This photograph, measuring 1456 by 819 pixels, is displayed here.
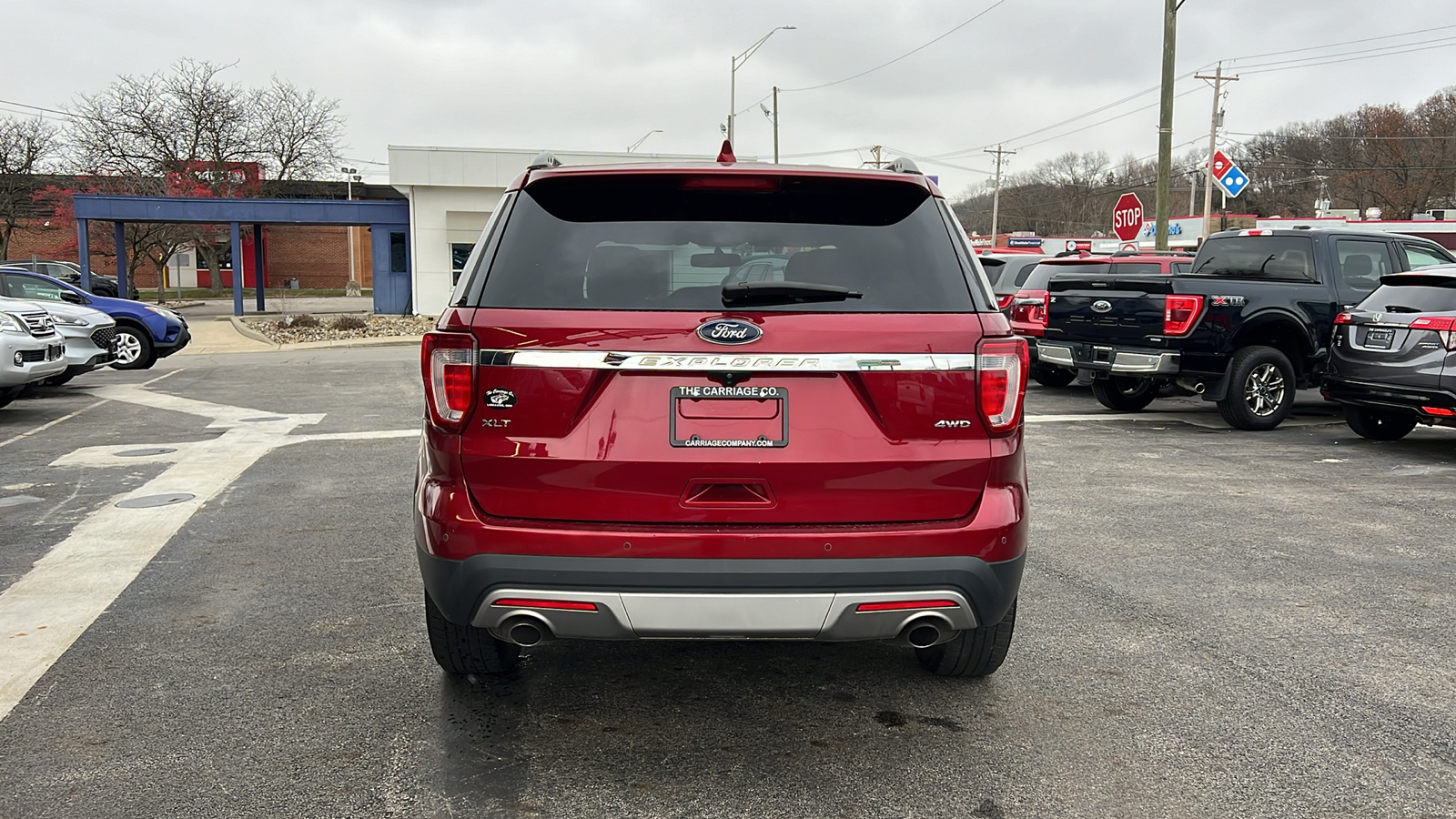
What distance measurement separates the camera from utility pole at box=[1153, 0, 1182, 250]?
67.6 ft

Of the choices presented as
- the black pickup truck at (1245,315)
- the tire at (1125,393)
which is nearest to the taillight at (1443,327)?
the black pickup truck at (1245,315)

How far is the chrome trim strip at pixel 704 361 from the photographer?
3.14m

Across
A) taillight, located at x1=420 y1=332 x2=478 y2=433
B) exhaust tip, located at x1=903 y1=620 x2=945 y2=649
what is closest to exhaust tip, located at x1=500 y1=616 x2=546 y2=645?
taillight, located at x1=420 y1=332 x2=478 y2=433

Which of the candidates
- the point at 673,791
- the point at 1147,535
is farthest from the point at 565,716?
the point at 1147,535

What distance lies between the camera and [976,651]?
13.1 feet

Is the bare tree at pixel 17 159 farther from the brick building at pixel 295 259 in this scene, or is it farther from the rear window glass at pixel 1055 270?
the rear window glass at pixel 1055 270

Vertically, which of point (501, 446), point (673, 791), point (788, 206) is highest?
point (788, 206)

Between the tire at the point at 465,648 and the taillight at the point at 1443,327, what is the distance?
8256 millimetres

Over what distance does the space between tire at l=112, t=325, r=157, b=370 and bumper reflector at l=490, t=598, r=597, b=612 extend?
1568cm

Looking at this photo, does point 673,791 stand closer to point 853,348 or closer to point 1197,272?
point 853,348

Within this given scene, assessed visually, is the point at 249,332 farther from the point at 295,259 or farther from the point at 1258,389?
the point at 295,259

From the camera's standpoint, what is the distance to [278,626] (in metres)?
4.84

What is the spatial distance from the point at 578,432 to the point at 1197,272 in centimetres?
1085

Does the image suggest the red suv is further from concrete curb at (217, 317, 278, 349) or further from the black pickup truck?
concrete curb at (217, 317, 278, 349)
